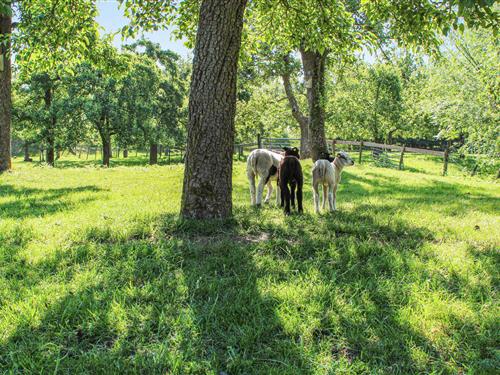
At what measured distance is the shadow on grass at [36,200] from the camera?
733cm

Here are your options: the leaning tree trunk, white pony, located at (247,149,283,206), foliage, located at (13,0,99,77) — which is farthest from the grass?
foliage, located at (13,0,99,77)

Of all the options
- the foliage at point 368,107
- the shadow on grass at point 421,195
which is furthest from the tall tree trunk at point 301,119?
the foliage at point 368,107

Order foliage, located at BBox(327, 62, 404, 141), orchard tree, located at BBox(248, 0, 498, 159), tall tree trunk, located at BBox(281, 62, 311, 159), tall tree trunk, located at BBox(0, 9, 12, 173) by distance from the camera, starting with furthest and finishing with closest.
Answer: foliage, located at BBox(327, 62, 404, 141) < tall tree trunk, located at BBox(281, 62, 311, 159) < tall tree trunk, located at BBox(0, 9, 12, 173) < orchard tree, located at BBox(248, 0, 498, 159)

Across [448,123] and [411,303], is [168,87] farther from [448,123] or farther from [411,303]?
[411,303]

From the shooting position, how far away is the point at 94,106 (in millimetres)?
30609

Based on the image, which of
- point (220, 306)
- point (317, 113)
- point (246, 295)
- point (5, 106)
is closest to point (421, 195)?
point (317, 113)

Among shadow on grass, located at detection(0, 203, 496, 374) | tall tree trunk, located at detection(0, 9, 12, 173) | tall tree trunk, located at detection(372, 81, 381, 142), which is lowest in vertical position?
shadow on grass, located at detection(0, 203, 496, 374)

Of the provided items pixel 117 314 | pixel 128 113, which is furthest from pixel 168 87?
pixel 117 314

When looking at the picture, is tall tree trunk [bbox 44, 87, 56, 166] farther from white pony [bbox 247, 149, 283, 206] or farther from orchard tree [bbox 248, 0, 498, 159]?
white pony [bbox 247, 149, 283, 206]

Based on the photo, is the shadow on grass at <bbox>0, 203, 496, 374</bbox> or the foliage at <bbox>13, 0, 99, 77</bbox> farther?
the foliage at <bbox>13, 0, 99, 77</bbox>

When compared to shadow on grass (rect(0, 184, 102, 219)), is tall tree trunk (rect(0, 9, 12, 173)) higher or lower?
higher

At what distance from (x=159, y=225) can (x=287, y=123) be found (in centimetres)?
2792

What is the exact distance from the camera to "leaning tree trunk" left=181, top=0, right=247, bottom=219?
587 cm

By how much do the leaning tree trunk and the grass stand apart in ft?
1.84
